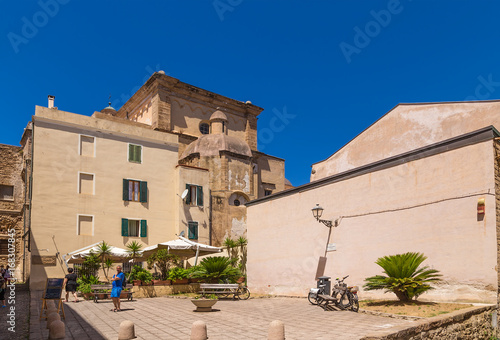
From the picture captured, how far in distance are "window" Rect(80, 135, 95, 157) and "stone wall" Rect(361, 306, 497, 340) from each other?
21549mm

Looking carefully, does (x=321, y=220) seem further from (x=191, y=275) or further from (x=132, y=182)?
(x=132, y=182)

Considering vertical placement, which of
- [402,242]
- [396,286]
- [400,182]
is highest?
[400,182]

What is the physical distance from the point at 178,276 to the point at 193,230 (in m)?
9.16

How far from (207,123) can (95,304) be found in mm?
26259

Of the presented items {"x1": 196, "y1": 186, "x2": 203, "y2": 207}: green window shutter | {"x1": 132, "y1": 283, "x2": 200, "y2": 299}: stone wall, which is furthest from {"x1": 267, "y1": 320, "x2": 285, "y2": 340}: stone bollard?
Result: {"x1": 196, "y1": 186, "x2": 203, "y2": 207}: green window shutter

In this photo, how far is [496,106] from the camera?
14.8 m

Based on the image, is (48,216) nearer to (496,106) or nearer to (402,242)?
(402,242)

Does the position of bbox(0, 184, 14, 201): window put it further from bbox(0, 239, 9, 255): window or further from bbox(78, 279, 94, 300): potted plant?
bbox(78, 279, 94, 300): potted plant

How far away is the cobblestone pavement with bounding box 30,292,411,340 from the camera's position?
8.49 m

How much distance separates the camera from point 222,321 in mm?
10414

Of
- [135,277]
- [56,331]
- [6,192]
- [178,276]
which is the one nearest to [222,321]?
[56,331]

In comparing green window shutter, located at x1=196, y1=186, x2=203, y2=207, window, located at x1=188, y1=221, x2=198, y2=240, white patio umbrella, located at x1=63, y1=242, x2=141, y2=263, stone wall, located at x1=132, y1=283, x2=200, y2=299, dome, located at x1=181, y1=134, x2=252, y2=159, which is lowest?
stone wall, located at x1=132, y1=283, x2=200, y2=299

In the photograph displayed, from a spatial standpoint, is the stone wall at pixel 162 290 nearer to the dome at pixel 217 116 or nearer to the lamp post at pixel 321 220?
the lamp post at pixel 321 220

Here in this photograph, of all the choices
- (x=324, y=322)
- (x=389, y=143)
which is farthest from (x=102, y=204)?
(x=324, y=322)
